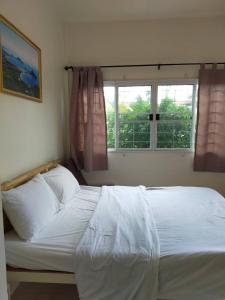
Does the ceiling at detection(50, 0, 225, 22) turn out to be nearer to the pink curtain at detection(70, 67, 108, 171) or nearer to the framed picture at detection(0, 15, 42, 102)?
the pink curtain at detection(70, 67, 108, 171)

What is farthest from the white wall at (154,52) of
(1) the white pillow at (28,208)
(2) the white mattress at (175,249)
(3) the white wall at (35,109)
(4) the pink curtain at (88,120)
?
(1) the white pillow at (28,208)

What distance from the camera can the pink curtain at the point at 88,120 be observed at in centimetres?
335

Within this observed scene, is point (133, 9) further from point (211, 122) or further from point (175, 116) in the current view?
point (211, 122)

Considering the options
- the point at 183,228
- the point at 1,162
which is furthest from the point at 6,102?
the point at 183,228

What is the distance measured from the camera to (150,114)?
3.50 metres

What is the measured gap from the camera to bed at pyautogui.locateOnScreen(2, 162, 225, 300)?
4.83ft

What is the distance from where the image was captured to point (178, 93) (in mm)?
3451

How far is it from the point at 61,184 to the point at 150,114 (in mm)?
1778

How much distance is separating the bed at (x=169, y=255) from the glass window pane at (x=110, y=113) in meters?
1.78

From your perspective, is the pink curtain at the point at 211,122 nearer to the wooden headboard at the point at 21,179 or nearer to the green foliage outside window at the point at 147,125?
the green foliage outside window at the point at 147,125

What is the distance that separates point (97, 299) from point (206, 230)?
0.92 metres

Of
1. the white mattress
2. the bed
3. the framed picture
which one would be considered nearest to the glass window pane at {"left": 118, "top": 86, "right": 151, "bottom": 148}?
the framed picture

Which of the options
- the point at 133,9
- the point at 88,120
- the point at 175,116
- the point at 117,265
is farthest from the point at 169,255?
A: the point at 133,9

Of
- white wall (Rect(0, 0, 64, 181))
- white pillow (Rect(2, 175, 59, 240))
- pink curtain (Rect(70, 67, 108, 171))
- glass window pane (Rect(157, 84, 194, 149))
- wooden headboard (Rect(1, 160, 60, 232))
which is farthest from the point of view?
glass window pane (Rect(157, 84, 194, 149))
